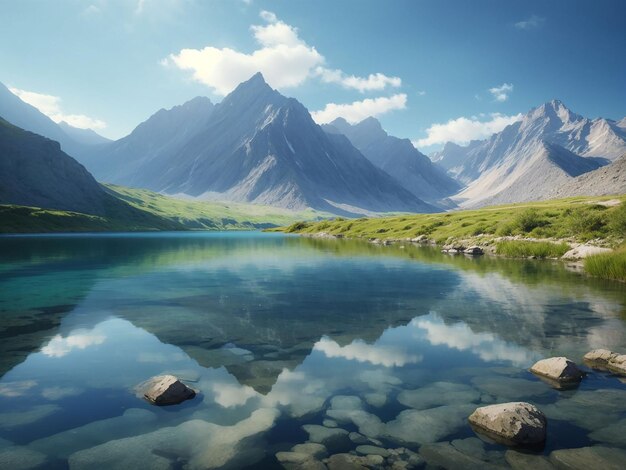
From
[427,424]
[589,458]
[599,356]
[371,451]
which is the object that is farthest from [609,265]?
[371,451]

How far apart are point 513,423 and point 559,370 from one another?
5.82 m

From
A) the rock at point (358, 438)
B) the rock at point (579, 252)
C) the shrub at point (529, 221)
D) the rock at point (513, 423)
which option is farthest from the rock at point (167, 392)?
the shrub at point (529, 221)

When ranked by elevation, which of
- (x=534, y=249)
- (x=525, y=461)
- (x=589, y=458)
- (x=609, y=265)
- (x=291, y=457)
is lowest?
(x=291, y=457)

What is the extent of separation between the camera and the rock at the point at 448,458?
10102 millimetres

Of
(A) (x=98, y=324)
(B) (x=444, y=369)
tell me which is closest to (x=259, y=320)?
(A) (x=98, y=324)

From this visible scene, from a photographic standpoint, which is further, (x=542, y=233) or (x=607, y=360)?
(x=542, y=233)

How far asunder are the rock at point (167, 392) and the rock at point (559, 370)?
531 inches

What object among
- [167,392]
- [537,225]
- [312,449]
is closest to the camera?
[312,449]

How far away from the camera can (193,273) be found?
167ft

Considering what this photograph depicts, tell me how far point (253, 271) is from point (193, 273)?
751 centimetres

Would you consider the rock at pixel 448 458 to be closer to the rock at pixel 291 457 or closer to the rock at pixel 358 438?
the rock at pixel 358 438

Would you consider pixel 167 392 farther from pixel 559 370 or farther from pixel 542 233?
pixel 542 233

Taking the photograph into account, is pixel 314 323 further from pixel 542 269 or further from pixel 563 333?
pixel 542 269

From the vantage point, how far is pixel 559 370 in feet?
51.2
